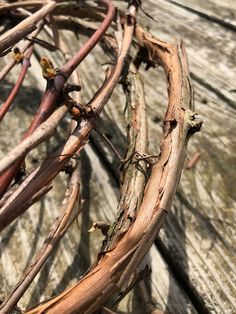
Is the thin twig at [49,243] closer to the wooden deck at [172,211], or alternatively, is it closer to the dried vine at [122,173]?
the dried vine at [122,173]

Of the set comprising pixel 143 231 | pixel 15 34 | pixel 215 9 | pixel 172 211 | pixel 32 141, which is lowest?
pixel 172 211

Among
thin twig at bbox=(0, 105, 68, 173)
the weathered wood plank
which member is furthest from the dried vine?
the weathered wood plank

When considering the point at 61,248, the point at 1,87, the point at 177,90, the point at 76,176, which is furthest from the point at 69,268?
the point at 1,87

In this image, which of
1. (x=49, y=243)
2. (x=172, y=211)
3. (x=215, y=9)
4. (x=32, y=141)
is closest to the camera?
(x=32, y=141)

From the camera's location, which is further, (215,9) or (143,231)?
(215,9)

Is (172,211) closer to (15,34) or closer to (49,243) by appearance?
(49,243)

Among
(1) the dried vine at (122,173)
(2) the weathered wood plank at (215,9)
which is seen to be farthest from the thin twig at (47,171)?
(2) the weathered wood plank at (215,9)

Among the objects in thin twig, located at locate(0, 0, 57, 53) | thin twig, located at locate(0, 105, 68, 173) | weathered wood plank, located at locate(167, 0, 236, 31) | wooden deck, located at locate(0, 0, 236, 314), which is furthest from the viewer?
weathered wood plank, located at locate(167, 0, 236, 31)

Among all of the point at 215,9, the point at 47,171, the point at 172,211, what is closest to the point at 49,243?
the point at 47,171

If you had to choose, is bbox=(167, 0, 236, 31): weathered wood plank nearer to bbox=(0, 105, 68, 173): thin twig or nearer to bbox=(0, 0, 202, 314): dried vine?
bbox=(0, 0, 202, 314): dried vine
